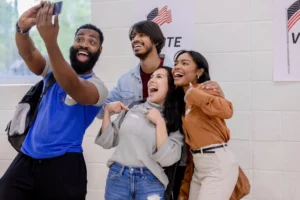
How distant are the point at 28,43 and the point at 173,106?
754mm

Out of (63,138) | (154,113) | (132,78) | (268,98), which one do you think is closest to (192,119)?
(154,113)

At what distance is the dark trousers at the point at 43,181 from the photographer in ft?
5.43

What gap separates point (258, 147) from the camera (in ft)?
7.60

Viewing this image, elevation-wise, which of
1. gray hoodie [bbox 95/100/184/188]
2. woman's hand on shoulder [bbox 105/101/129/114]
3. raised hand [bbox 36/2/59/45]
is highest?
raised hand [bbox 36/2/59/45]

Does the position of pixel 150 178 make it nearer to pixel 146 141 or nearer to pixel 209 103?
pixel 146 141

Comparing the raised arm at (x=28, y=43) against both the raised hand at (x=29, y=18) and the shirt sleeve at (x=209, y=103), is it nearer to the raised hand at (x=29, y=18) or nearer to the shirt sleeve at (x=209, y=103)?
the raised hand at (x=29, y=18)

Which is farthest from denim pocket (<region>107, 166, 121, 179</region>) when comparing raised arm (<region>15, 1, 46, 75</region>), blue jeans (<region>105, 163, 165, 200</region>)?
raised arm (<region>15, 1, 46, 75</region>)

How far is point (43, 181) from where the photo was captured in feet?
5.44

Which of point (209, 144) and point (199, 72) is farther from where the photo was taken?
point (199, 72)

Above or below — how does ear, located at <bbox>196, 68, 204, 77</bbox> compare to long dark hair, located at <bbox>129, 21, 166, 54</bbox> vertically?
below

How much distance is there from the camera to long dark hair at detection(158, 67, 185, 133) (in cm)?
186

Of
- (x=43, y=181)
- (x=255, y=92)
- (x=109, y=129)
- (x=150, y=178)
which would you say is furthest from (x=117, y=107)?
(x=255, y=92)

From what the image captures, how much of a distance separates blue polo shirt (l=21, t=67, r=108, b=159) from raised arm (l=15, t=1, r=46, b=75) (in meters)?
0.16

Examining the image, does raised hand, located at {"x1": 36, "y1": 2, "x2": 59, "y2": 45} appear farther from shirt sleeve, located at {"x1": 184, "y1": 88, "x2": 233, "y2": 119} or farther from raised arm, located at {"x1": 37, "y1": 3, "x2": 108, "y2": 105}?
shirt sleeve, located at {"x1": 184, "y1": 88, "x2": 233, "y2": 119}
